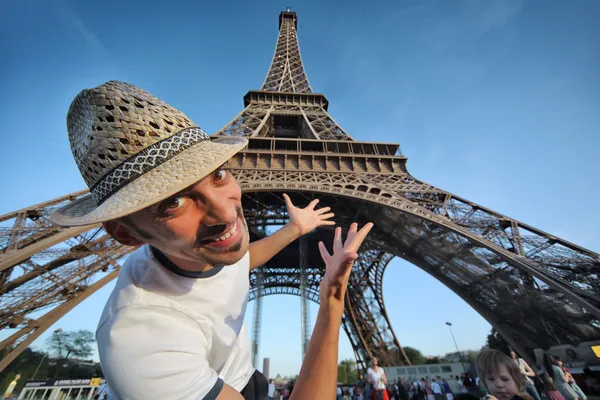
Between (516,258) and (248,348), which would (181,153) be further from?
(516,258)

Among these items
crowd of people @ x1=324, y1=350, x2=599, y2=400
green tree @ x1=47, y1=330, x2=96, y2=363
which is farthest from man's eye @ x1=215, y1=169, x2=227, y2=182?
green tree @ x1=47, y1=330, x2=96, y2=363

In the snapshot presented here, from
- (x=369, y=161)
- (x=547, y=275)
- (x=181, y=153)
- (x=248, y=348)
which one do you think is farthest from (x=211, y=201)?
(x=369, y=161)

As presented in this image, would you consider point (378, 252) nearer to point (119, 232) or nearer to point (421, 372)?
point (421, 372)

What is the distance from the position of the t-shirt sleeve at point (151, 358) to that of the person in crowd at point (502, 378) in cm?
198

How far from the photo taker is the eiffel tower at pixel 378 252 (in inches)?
288

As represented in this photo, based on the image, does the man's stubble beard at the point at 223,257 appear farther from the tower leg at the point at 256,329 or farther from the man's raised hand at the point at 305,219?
the tower leg at the point at 256,329

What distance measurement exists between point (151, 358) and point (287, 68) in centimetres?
2926

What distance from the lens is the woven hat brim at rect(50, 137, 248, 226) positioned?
31.0 inches

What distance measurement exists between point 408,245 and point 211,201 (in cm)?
1174

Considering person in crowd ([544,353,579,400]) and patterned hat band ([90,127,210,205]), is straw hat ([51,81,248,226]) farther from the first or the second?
person in crowd ([544,353,579,400])

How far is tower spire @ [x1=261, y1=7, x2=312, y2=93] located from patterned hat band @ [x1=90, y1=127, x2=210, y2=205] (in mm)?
22892

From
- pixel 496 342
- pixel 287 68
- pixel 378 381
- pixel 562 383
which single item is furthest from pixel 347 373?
pixel 562 383

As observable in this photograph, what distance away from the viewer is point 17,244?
22.3ft

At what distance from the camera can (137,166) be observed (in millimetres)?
879
